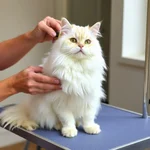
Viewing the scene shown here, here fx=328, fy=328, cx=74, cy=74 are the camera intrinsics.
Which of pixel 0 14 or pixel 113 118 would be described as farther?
pixel 0 14

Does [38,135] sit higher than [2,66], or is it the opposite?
[2,66]

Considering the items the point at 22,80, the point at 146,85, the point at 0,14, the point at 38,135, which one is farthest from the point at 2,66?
the point at 0,14

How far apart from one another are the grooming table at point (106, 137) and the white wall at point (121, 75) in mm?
894

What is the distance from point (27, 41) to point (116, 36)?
96cm

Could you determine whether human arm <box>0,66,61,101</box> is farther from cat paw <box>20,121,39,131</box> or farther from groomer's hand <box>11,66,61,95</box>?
cat paw <box>20,121,39,131</box>

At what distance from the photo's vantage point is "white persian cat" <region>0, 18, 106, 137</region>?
0.99 metres

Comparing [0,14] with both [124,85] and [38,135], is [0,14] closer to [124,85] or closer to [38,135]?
[124,85]

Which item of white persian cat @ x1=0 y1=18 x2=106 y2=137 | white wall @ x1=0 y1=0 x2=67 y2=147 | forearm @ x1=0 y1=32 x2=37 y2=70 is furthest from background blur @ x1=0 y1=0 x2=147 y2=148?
white persian cat @ x1=0 y1=18 x2=106 y2=137

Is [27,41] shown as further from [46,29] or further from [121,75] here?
[121,75]

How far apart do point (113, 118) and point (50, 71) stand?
1.07 ft

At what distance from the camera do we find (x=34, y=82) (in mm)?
1015

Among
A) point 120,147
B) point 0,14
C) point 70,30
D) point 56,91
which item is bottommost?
point 120,147

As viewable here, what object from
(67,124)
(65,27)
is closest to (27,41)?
(65,27)

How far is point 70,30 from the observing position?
3.36 ft
